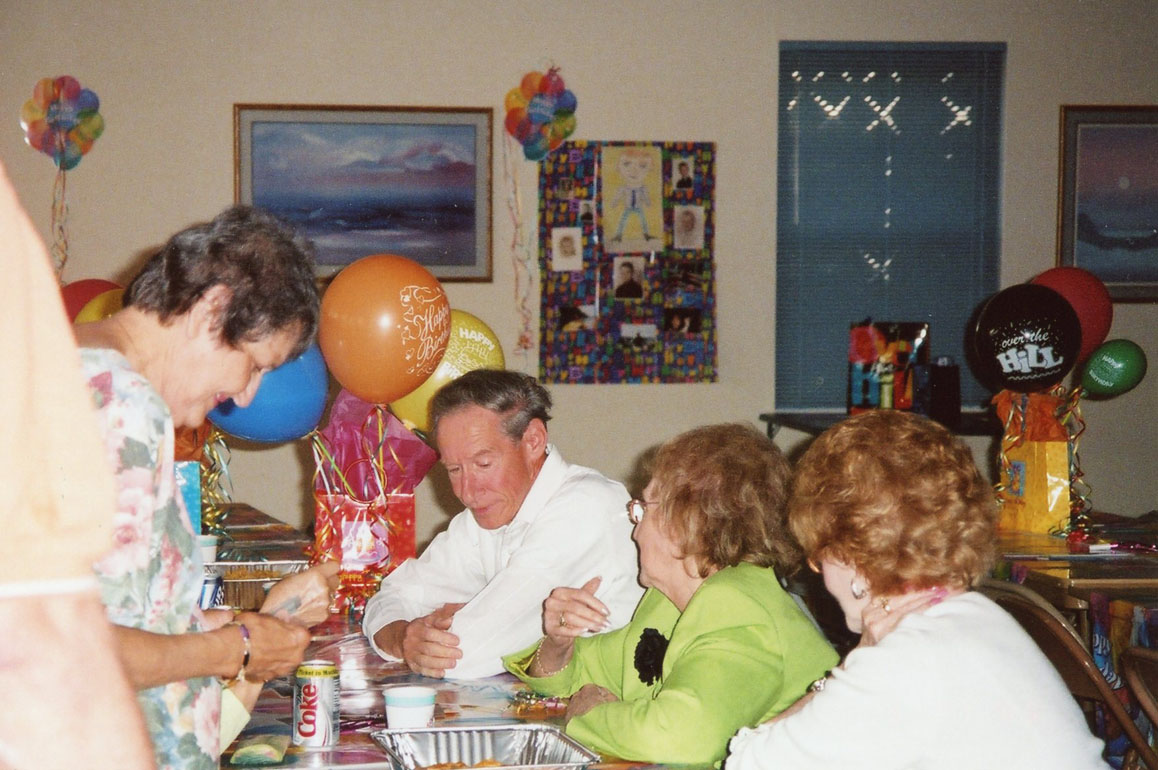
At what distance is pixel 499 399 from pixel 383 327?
1.35ft

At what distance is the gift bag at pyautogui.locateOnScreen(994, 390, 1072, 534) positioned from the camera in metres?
3.51

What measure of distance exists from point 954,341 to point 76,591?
5.47m

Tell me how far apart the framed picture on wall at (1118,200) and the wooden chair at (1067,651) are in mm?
3386

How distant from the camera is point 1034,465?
11.6ft

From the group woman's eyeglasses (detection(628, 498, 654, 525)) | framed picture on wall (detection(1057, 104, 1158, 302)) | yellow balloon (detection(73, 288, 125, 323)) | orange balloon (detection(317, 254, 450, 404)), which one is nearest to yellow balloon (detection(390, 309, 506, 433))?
orange balloon (detection(317, 254, 450, 404))

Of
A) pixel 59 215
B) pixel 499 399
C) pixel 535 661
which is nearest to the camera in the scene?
pixel 535 661

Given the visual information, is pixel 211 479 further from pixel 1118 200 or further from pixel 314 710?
pixel 1118 200

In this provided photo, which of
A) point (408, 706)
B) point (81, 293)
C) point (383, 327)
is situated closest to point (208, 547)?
→ point (383, 327)

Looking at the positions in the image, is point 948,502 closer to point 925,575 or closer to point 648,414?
point 925,575

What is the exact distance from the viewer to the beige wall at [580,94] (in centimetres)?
514

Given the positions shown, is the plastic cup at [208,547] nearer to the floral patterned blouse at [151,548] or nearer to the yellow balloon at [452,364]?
the yellow balloon at [452,364]

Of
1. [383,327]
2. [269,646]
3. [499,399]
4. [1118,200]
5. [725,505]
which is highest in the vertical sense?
[1118,200]

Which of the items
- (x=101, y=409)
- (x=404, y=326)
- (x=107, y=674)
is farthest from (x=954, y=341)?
(x=107, y=674)

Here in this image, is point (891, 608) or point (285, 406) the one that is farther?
point (285, 406)
